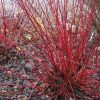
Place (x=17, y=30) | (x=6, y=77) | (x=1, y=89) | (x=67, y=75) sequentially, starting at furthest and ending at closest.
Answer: (x=17, y=30), (x=6, y=77), (x=1, y=89), (x=67, y=75)

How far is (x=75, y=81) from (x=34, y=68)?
491 mm

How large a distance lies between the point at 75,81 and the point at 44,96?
273 mm

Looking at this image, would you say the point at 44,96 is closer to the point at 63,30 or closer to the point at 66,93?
the point at 66,93

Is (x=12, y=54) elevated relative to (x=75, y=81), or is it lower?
elevated

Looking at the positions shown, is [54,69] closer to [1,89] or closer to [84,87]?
[84,87]

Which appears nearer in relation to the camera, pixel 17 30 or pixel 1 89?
pixel 1 89

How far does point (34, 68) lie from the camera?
2.54 meters

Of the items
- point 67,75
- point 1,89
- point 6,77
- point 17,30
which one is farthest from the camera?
point 17,30

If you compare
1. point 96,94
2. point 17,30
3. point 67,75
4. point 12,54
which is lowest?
point 96,94

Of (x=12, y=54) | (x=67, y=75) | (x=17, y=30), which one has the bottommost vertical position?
(x=67, y=75)

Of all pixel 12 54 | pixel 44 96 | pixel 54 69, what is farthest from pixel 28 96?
pixel 12 54

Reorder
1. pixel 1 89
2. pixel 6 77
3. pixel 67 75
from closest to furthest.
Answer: pixel 67 75 < pixel 1 89 < pixel 6 77

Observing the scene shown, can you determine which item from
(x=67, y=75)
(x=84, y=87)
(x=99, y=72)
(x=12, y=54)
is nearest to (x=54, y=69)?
(x=67, y=75)

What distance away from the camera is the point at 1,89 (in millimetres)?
2312
